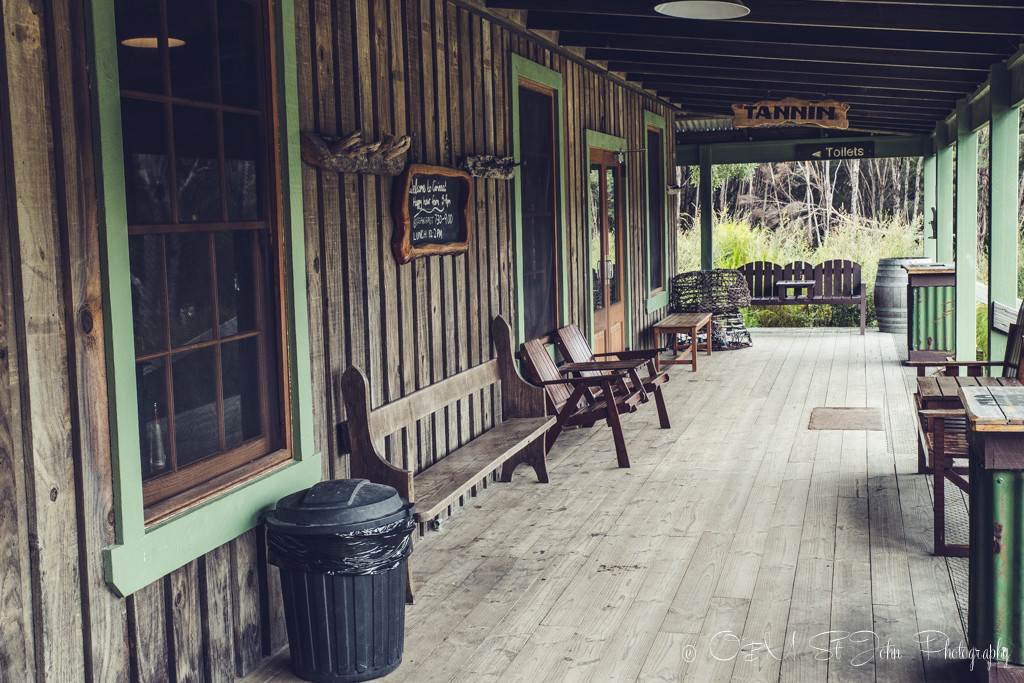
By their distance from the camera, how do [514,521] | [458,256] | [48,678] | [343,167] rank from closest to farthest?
[48,678]
[343,167]
[514,521]
[458,256]

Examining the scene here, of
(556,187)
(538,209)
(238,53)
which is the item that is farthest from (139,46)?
(556,187)

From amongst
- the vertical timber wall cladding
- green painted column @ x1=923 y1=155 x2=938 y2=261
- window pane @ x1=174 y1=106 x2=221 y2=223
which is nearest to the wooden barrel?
green painted column @ x1=923 y1=155 x2=938 y2=261

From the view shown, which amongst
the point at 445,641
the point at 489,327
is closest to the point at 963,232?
the point at 489,327

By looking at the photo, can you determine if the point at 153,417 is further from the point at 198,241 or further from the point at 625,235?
the point at 625,235

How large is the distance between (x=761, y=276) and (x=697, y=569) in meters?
9.48

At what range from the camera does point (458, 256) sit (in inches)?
223

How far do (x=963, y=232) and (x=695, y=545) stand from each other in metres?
4.88

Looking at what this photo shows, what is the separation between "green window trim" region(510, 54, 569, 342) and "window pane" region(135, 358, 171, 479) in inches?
139

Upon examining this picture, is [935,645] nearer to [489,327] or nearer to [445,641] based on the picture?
[445,641]

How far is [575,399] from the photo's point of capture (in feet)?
20.1

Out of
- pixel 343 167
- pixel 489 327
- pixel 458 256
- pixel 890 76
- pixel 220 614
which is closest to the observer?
pixel 220 614

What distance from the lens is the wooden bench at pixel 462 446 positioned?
421 centimetres

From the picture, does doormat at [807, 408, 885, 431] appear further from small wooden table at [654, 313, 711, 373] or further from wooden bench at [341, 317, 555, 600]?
wooden bench at [341, 317, 555, 600]

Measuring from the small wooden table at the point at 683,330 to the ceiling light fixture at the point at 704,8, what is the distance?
5.04 meters
